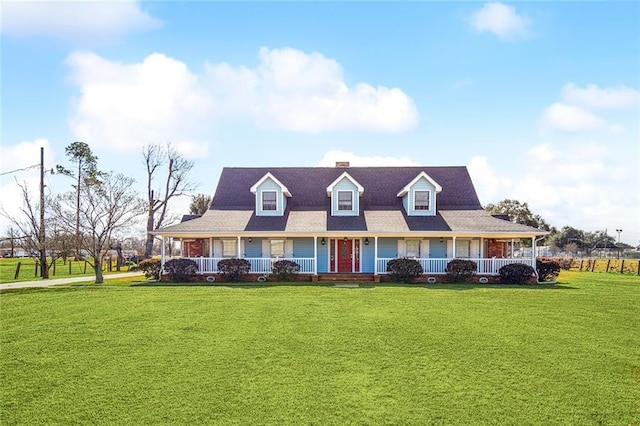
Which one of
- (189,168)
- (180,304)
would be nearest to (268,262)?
(180,304)

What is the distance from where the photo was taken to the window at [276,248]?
2458cm

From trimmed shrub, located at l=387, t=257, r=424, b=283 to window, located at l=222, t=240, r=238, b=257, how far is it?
854 centimetres

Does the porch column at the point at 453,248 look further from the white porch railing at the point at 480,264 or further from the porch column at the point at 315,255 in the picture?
the porch column at the point at 315,255

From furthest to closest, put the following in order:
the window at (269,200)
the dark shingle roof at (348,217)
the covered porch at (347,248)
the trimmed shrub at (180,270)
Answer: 1. the window at (269,200)
2. the covered porch at (347,248)
3. the dark shingle roof at (348,217)
4. the trimmed shrub at (180,270)

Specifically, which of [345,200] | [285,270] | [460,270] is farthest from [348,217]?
[460,270]

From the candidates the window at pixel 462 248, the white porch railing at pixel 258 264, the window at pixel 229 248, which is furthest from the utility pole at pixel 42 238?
the window at pixel 462 248

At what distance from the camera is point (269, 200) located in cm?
2561

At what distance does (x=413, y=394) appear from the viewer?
6.68m

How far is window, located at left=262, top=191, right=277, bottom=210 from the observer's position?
25.6m

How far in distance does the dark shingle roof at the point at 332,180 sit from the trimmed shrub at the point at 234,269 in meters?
5.01

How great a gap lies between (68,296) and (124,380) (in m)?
A: 10.8

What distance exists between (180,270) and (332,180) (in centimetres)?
1097

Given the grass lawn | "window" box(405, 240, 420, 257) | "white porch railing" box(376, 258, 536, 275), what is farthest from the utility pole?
"window" box(405, 240, 420, 257)

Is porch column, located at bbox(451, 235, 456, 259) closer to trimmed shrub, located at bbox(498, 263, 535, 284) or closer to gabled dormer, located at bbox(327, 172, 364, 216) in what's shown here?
trimmed shrub, located at bbox(498, 263, 535, 284)
